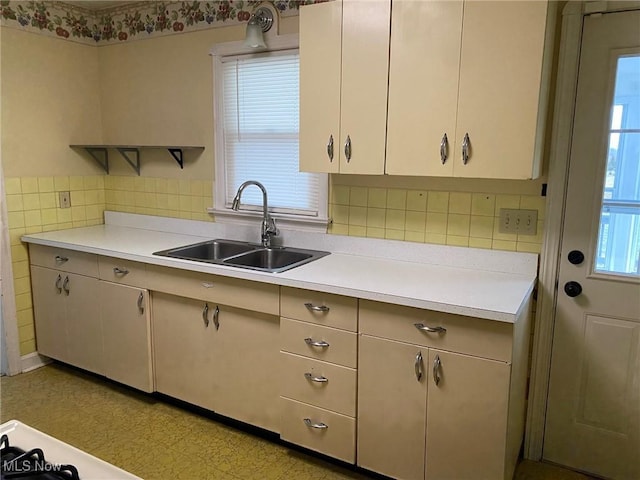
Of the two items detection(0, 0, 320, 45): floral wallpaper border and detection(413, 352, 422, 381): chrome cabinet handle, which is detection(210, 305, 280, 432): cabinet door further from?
detection(0, 0, 320, 45): floral wallpaper border

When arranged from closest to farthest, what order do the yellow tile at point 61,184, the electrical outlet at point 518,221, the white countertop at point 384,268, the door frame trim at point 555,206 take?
the white countertop at point 384,268, the door frame trim at point 555,206, the electrical outlet at point 518,221, the yellow tile at point 61,184

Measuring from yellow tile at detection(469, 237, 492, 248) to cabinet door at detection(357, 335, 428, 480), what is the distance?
26.6 inches

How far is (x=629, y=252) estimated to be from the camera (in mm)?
2047

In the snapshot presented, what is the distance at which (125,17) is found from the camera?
3303mm

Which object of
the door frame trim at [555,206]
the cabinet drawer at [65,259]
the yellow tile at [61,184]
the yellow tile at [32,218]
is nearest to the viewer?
the door frame trim at [555,206]

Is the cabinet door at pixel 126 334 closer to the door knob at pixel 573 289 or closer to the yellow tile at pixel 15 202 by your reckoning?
the yellow tile at pixel 15 202

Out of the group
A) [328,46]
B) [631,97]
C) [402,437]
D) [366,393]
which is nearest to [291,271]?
[366,393]

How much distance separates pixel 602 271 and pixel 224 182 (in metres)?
2.10

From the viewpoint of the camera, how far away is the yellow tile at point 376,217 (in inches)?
101

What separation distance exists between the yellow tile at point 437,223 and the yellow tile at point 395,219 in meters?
0.13

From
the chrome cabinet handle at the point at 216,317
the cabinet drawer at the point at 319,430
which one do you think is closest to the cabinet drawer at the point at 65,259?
the chrome cabinet handle at the point at 216,317

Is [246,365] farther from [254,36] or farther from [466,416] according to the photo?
[254,36]

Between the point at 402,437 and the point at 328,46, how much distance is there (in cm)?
171

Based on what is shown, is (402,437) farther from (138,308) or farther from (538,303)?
(138,308)
